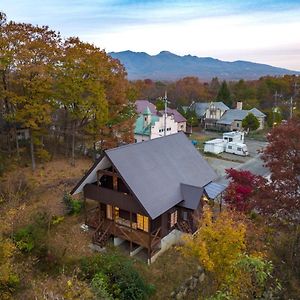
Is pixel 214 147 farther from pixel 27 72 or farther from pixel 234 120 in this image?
pixel 27 72

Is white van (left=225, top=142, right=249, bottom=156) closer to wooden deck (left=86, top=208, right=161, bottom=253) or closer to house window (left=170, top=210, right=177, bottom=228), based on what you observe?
house window (left=170, top=210, right=177, bottom=228)

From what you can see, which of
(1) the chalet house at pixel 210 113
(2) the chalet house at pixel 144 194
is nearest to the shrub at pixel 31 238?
(2) the chalet house at pixel 144 194

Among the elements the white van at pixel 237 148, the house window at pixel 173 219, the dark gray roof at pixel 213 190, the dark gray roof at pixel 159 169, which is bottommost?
the white van at pixel 237 148

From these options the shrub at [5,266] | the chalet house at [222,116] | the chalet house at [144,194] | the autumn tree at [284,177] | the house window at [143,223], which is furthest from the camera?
the chalet house at [222,116]

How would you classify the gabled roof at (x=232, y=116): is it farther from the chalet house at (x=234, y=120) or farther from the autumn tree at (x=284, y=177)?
the autumn tree at (x=284, y=177)

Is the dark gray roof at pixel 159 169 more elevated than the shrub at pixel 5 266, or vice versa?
the dark gray roof at pixel 159 169

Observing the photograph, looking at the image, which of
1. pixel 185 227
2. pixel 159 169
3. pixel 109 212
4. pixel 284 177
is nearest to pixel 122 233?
pixel 109 212
